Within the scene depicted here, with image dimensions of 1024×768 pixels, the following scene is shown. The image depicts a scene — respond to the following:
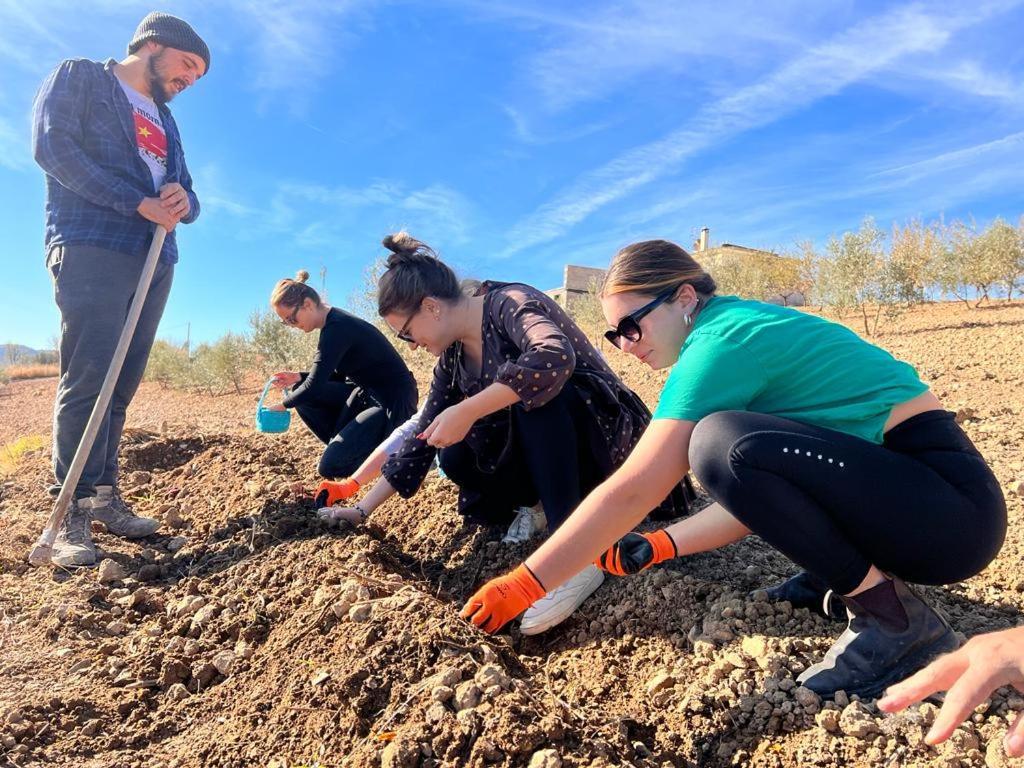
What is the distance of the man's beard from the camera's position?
123 inches

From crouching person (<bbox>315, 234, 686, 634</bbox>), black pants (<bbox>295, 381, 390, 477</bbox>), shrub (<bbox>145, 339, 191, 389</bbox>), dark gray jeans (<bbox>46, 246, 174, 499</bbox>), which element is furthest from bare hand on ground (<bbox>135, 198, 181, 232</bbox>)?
shrub (<bbox>145, 339, 191, 389</bbox>)

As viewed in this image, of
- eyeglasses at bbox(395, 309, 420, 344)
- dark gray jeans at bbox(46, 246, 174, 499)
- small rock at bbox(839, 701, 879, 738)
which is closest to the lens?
small rock at bbox(839, 701, 879, 738)

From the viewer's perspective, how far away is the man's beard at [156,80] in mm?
3123

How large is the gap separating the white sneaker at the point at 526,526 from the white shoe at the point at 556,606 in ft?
1.61

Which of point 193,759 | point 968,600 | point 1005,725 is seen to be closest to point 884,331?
point 968,600

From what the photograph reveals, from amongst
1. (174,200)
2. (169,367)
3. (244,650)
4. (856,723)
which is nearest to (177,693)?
(244,650)

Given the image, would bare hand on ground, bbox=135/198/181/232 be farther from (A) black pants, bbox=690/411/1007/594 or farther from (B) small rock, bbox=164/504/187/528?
(A) black pants, bbox=690/411/1007/594

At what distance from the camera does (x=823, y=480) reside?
1542mm

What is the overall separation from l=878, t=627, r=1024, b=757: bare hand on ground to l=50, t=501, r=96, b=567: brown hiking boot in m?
2.93

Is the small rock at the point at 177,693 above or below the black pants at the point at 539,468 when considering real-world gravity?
below

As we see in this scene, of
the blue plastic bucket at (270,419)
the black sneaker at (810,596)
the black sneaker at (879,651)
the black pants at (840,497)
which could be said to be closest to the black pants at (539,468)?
the black sneaker at (810,596)

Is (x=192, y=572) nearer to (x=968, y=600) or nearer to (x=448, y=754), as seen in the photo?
(x=448, y=754)

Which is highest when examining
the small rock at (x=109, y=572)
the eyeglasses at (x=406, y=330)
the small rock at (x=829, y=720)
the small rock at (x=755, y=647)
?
the eyeglasses at (x=406, y=330)

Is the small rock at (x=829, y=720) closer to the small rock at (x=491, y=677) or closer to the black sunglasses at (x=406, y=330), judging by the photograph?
the small rock at (x=491, y=677)
